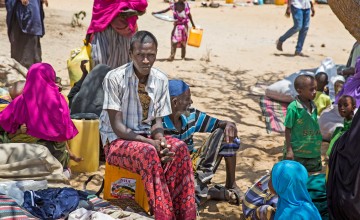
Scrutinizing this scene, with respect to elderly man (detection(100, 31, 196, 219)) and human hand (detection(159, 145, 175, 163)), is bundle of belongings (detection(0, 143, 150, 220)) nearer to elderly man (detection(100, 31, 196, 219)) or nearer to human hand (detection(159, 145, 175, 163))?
elderly man (detection(100, 31, 196, 219))

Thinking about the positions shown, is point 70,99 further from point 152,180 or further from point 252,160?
point 152,180

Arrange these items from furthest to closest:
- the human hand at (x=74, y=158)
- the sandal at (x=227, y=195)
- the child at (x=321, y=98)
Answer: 1. the child at (x=321, y=98)
2. the human hand at (x=74, y=158)
3. the sandal at (x=227, y=195)

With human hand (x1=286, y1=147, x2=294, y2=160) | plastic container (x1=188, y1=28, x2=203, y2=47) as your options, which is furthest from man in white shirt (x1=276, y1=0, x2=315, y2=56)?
human hand (x1=286, y1=147, x2=294, y2=160)

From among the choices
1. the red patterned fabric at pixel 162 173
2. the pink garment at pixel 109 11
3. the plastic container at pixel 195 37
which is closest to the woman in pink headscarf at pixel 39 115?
the red patterned fabric at pixel 162 173

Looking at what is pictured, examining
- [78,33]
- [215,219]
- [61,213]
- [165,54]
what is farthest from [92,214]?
[78,33]

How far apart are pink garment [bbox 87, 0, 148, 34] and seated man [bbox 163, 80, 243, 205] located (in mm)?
2319

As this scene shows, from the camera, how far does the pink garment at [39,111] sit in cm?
484

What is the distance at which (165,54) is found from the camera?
1192 centimetres

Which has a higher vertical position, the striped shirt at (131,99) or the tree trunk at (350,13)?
the tree trunk at (350,13)

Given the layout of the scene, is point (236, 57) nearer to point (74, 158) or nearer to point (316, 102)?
point (316, 102)

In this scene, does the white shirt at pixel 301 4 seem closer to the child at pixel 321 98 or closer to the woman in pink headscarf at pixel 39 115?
the child at pixel 321 98

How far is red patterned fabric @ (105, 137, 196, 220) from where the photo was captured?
406 centimetres

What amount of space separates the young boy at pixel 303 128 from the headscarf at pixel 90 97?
67.0 inches

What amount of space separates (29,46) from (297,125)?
403 cm
